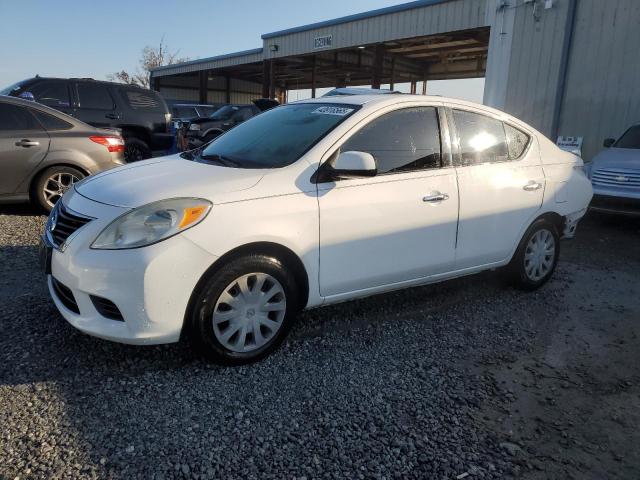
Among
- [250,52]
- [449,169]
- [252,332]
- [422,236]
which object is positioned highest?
[250,52]

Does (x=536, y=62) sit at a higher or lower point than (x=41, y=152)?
higher

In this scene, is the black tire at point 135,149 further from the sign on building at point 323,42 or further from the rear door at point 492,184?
the sign on building at point 323,42

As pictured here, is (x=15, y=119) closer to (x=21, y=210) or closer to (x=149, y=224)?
(x=21, y=210)

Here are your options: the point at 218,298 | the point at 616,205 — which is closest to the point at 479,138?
the point at 218,298

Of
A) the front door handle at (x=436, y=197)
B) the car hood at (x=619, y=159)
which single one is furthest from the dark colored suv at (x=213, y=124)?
the front door handle at (x=436, y=197)

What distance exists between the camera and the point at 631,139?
7.93 m

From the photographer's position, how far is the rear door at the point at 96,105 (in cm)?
892

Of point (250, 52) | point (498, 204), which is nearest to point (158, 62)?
point (250, 52)

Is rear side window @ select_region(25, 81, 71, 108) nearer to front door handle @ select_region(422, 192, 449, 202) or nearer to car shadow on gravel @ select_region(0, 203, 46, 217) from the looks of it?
car shadow on gravel @ select_region(0, 203, 46, 217)

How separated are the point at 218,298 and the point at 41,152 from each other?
4.60m

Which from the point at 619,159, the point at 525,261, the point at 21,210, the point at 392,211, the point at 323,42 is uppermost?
the point at 323,42

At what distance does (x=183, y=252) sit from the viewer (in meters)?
2.65

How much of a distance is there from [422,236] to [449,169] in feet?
1.80

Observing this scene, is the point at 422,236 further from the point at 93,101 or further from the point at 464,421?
the point at 93,101
